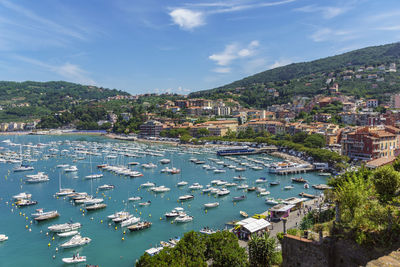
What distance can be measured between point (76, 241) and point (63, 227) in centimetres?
323

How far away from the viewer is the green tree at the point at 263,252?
1358cm

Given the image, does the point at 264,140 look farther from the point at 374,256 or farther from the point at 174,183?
the point at 374,256

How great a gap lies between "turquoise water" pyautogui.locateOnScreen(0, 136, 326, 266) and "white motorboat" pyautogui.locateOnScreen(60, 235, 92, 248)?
319 mm

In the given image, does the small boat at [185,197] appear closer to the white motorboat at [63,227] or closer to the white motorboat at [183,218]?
the white motorboat at [183,218]

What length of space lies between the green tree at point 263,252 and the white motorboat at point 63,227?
1695 cm

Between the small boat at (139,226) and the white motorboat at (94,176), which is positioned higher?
the white motorboat at (94,176)

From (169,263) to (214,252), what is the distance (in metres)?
2.74

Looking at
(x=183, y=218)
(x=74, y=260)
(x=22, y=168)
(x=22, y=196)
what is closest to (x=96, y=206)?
(x=183, y=218)

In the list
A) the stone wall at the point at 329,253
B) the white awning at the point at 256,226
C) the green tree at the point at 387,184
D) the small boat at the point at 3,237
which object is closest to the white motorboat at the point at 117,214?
the small boat at the point at 3,237

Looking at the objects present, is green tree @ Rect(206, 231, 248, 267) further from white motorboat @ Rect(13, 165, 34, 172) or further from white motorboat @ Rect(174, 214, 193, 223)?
white motorboat @ Rect(13, 165, 34, 172)

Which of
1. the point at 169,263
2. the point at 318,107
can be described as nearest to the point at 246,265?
the point at 169,263

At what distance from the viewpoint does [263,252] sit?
45.0 ft

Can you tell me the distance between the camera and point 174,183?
40938mm

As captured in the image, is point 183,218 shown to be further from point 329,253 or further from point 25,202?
point 329,253
